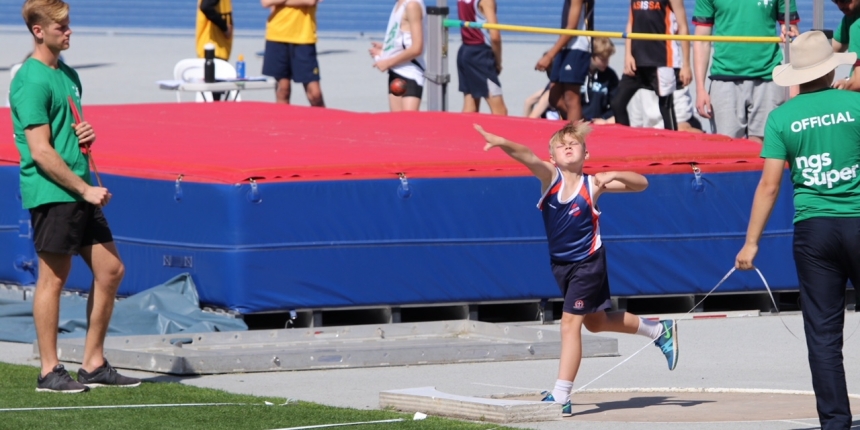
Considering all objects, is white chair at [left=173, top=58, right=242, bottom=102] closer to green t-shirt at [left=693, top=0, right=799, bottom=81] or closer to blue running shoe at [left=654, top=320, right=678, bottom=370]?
green t-shirt at [left=693, top=0, right=799, bottom=81]

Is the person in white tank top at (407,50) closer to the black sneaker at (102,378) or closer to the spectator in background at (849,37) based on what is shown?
the spectator in background at (849,37)

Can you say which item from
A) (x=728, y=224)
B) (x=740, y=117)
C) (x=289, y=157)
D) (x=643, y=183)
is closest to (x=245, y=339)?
(x=289, y=157)

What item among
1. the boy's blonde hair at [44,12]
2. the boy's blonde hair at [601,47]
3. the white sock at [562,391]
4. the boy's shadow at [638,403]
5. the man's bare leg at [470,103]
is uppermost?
the boy's blonde hair at [44,12]

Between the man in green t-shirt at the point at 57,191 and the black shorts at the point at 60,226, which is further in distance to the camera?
the black shorts at the point at 60,226

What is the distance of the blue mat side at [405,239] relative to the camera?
8.47m

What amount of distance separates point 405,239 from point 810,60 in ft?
11.1

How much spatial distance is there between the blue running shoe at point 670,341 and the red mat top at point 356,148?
7.03 ft

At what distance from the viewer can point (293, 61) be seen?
49.7ft

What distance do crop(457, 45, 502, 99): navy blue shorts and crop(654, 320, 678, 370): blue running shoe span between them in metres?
7.25

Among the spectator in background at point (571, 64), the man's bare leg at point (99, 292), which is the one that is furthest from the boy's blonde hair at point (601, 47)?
the man's bare leg at point (99, 292)

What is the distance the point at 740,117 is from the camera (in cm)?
1153

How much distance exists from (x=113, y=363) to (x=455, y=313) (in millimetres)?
2237

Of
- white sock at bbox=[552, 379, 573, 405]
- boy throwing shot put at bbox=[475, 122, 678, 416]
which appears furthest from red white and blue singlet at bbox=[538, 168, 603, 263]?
white sock at bbox=[552, 379, 573, 405]

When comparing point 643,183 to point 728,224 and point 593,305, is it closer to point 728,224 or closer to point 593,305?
point 593,305
